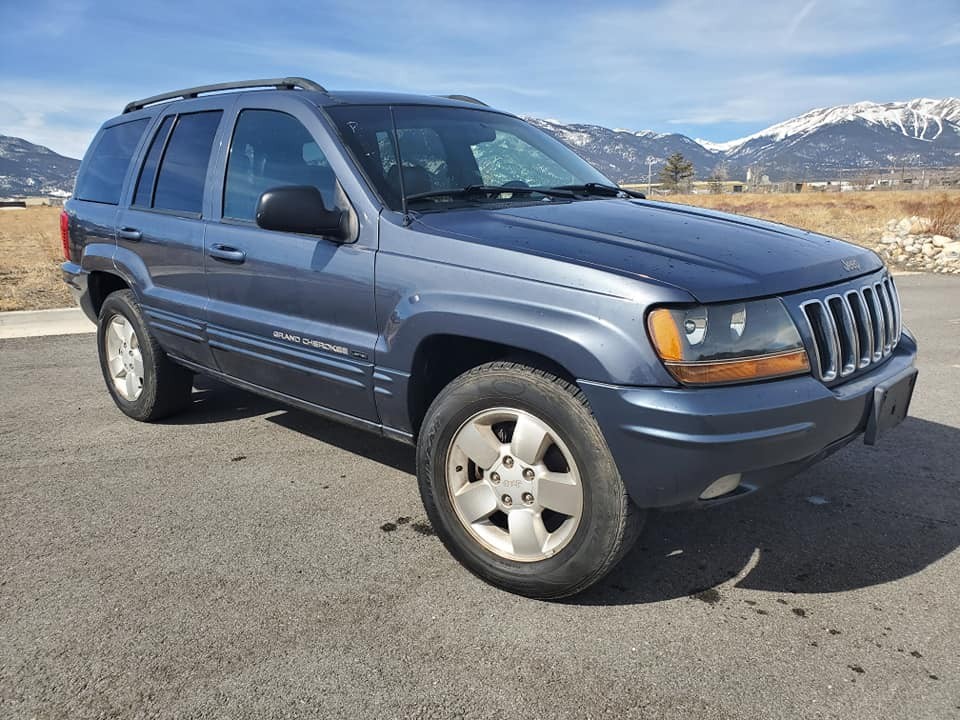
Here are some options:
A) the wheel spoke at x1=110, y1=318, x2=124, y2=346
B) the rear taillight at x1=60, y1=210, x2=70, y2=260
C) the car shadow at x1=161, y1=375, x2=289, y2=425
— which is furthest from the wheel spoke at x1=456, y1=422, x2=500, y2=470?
the rear taillight at x1=60, y1=210, x2=70, y2=260

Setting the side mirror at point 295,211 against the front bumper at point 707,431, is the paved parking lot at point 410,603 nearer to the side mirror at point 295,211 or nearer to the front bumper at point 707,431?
the front bumper at point 707,431

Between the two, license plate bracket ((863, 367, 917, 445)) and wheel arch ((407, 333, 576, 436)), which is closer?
license plate bracket ((863, 367, 917, 445))

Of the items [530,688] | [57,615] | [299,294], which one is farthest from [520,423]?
[57,615]

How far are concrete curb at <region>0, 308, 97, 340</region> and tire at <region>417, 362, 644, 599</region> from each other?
6.28 meters

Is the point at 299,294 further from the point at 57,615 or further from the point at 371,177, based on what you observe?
the point at 57,615

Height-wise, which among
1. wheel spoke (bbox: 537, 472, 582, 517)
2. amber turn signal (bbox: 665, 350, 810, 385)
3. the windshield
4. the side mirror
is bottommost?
wheel spoke (bbox: 537, 472, 582, 517)

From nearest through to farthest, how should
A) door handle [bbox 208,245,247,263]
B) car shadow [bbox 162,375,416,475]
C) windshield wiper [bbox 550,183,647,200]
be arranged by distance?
door handle [bbox 208,245,247,263] < windshield wiper [bbox 550,183,647,200] < car shadow [bbox 162,375,416,475]

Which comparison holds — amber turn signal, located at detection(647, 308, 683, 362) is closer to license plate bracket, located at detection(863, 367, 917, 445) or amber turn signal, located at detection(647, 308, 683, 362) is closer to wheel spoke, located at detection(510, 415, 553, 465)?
wheel spoke, located at detection(510, 415, 553, 465)

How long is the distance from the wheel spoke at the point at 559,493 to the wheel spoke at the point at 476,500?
0.21 meters

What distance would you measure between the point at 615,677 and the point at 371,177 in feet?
6.92

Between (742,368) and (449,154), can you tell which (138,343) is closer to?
(449,154)

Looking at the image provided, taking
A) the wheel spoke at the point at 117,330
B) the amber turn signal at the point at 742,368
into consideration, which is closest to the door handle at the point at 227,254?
the wheel spoke at the point at 117,330

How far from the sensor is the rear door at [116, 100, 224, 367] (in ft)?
13.1

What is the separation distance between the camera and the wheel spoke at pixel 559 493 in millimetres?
2590
